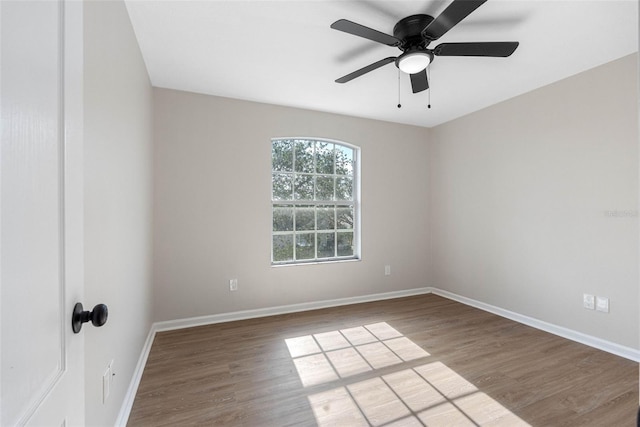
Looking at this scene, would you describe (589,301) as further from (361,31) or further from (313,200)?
(361,31)

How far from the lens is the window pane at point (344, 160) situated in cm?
404

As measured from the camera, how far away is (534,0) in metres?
1.81

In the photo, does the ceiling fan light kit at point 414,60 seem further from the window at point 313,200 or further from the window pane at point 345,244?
the window pane at point 345,244

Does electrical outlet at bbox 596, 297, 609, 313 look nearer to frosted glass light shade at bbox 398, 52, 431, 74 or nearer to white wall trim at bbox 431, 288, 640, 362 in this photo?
white wall trim at bbox 431, 288, 640, 362

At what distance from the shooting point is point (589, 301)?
2.70 meters

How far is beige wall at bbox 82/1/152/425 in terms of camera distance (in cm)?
119

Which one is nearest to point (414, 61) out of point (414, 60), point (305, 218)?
point (414, 60)

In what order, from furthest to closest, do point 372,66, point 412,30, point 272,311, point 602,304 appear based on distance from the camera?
point 272,311
point 602,304
point 372,66
point 412,30

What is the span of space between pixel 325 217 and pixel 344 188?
0.51 meters

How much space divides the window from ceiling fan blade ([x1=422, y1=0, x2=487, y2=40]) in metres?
2.18

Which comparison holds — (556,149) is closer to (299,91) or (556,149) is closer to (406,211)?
(406,211)

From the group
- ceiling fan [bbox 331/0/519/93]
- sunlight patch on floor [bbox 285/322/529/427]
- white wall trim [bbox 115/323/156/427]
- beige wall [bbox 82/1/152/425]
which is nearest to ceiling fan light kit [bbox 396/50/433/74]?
ceiling fan [bbox 331/0/519/93]

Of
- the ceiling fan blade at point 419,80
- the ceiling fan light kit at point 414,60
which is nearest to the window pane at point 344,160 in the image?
the ceiling fan blade at point 419,80

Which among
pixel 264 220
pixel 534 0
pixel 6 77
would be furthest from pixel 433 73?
pixel 6 77
